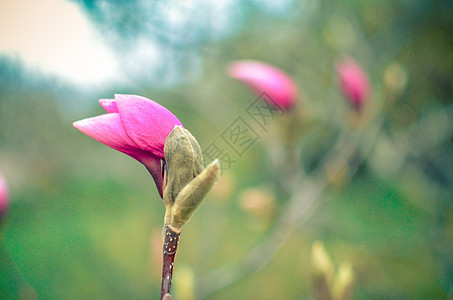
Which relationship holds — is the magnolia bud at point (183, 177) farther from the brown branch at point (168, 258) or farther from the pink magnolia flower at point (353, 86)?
the pink magnolia flower at point (353, 86)

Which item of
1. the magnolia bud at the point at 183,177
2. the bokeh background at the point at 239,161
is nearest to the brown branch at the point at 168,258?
the magnolia bud at the point at 183,177

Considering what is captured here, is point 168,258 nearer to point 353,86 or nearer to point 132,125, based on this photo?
point 132,125

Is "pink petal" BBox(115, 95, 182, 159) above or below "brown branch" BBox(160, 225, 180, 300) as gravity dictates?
above

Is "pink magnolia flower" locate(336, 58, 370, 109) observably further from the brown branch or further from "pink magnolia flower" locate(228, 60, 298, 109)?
the brown branch

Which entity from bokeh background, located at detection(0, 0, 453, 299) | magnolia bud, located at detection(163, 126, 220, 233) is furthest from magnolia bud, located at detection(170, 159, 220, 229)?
bokeh background, located at detection(0, 0, 453, 299)

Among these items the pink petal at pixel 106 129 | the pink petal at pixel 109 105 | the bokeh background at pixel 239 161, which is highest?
the pink petal at pixel 109 105

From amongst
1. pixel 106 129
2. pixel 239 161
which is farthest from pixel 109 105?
pixel 239 161

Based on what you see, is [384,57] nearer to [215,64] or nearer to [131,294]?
[215,64]
